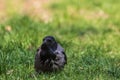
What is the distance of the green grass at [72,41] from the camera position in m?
6.82

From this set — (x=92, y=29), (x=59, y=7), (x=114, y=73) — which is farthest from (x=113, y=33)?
(x=114, y=73)

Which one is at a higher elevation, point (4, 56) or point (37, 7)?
point (4, 56)

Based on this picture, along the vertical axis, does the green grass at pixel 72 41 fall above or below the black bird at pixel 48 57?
below

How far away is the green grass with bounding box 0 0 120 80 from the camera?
6.82 m

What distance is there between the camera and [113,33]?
9664mm

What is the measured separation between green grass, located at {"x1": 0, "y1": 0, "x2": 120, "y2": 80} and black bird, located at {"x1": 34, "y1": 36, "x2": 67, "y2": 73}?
96 millimetres

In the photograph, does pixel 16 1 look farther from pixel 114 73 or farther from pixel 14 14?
pixel 114 73

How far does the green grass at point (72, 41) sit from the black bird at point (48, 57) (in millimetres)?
96

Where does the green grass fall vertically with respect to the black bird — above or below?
below

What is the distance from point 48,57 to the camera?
6.73 metres

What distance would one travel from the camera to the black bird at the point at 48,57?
6688 mm

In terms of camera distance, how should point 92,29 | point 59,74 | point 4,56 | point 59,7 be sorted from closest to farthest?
1. point 59,74
2. point 4,56
3. point 92,29
4. point 59,7

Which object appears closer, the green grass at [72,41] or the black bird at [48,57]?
the black bird at [48,57]

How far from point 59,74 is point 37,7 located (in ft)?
16.6
